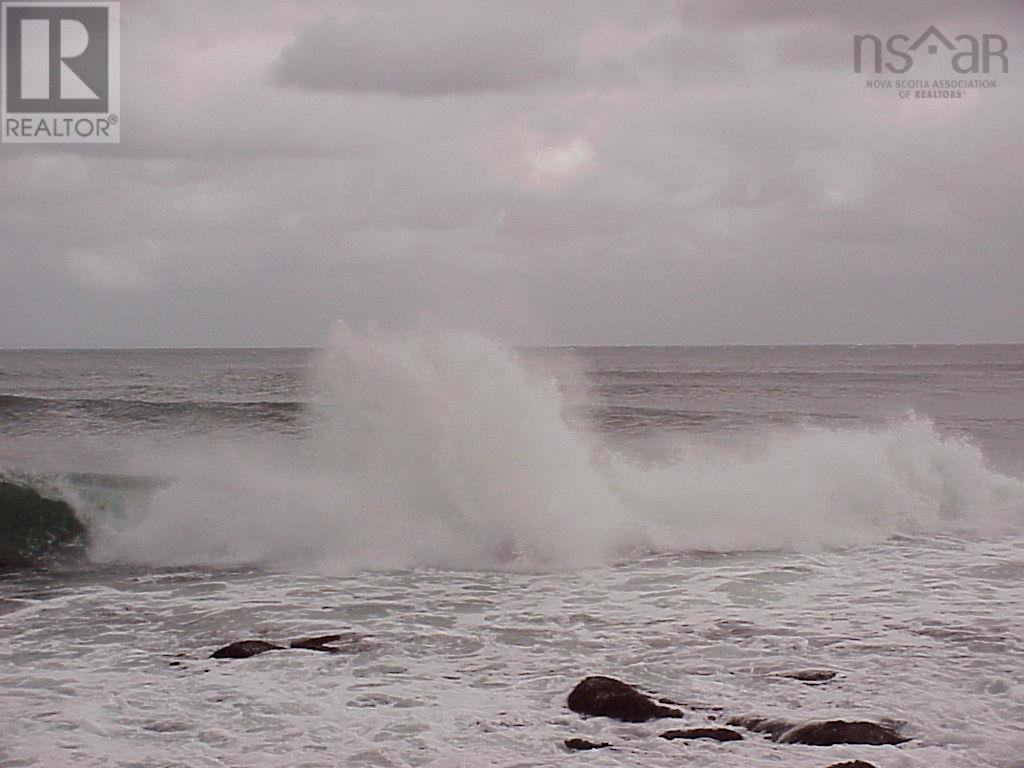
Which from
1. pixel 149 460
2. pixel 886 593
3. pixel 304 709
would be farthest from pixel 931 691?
pixel 149 460

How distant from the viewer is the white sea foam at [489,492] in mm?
12070

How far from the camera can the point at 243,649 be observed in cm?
748

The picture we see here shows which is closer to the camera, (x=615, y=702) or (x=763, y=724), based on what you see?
(x=763, y=724)

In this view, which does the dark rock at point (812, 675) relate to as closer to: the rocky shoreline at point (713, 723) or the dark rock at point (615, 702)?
the rocky shoreline at point (713, 723)

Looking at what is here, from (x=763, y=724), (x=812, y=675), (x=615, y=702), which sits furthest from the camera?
(x=812, y=675)

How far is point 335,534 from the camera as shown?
40.8 ft

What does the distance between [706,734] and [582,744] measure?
0.74m

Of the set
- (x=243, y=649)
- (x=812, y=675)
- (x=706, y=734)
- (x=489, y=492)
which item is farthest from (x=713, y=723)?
(x=489, y=492)

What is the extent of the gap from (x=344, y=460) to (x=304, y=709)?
27.1 ft

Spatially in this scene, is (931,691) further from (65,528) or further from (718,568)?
(65,528)

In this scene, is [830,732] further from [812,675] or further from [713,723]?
[812,675]

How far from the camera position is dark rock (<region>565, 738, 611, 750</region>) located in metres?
5.66

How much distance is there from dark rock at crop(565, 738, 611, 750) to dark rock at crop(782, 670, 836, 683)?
1.78 metres

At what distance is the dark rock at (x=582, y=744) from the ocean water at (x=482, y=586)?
0.11 metres
